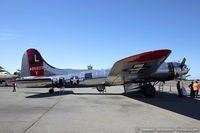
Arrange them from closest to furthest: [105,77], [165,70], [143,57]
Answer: [143,57] → [165,70] → [105,77]

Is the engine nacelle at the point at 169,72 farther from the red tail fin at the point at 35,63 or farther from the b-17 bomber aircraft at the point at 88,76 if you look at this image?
the red tail fin at the point at 35,63

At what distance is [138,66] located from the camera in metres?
9.38

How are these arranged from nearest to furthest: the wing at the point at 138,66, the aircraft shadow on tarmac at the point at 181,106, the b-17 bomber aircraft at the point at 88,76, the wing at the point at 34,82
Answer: the aircraft shadow on tarmac at the point at 181,106 < the wing at the point at 138,66 < the b-17 bomber aircraft at the point at 88,76 < the wing at the point at 34,82

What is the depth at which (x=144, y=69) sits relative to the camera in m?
10.1

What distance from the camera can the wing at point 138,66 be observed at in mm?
7449

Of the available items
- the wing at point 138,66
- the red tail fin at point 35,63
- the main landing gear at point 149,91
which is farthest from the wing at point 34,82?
the main landing gear at point 149,91

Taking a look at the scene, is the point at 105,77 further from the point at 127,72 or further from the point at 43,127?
the point at 43,127

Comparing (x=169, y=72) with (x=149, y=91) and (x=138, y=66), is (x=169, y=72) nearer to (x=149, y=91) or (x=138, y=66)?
(x=149, y=91)

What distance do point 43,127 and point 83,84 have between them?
28.5ft

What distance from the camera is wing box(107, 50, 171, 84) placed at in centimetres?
745

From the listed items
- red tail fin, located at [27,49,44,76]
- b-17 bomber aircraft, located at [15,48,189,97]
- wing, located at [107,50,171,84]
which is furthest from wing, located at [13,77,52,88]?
wing, located at [107,50,171,84]

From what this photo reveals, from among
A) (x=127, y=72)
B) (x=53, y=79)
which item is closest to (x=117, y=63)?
(x=127, y=72)

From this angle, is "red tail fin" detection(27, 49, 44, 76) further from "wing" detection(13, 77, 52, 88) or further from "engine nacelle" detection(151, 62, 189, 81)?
"engine nacelle" detection(151, 62, 189, 81)

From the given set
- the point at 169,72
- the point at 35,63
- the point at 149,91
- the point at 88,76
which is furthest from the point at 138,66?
the point at 35,63
